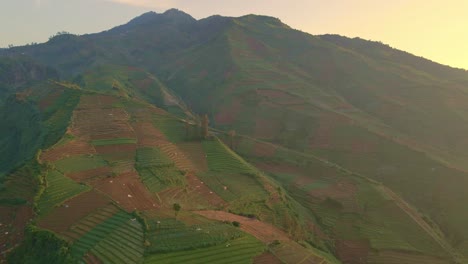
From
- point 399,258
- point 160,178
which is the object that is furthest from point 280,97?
point 399,258

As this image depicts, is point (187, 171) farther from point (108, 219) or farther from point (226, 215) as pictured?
point (108, 219)

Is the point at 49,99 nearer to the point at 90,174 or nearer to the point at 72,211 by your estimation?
the point at 90,174

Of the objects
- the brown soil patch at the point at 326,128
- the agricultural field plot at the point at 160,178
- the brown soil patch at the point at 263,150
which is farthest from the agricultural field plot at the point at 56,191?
the brown soil patch at the point at 326,128

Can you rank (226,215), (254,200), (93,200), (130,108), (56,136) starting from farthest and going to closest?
(130,108)
(56,136)
(254,200)
(226,215)
(93,200)

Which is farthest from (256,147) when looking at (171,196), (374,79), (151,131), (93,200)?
(374,79)

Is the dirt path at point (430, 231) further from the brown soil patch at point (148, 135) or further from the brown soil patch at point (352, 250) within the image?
the brown soil patch at point (148, 135)
